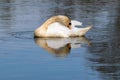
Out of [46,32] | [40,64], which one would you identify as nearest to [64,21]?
[46,32]

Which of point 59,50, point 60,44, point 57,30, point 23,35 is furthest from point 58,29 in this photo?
point 59,50

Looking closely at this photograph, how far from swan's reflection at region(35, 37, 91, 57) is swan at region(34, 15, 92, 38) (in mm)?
253

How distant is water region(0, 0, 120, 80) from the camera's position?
1166 centimetres

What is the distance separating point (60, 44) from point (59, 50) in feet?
3.57

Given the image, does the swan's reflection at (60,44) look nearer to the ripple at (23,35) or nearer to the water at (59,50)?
the water at (59,50)

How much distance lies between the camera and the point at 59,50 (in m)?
14.6

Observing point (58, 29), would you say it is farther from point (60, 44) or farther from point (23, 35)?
point (60, 44)

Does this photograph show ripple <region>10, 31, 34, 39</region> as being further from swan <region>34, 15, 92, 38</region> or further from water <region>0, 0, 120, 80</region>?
swan <region>34, 15, 92, 38</region>

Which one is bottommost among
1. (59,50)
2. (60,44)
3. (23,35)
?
(23,35)

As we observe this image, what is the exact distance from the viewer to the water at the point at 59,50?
11.7m

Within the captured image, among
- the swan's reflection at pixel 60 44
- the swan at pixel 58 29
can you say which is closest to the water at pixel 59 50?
the swan's reflection at pixel 60 44

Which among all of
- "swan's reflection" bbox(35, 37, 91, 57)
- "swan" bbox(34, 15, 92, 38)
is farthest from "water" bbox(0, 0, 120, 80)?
"swan" bbox(34, 15, 92, 38)

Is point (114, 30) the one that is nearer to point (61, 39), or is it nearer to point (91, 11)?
point (61, 39)

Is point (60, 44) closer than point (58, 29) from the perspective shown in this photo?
Yes
